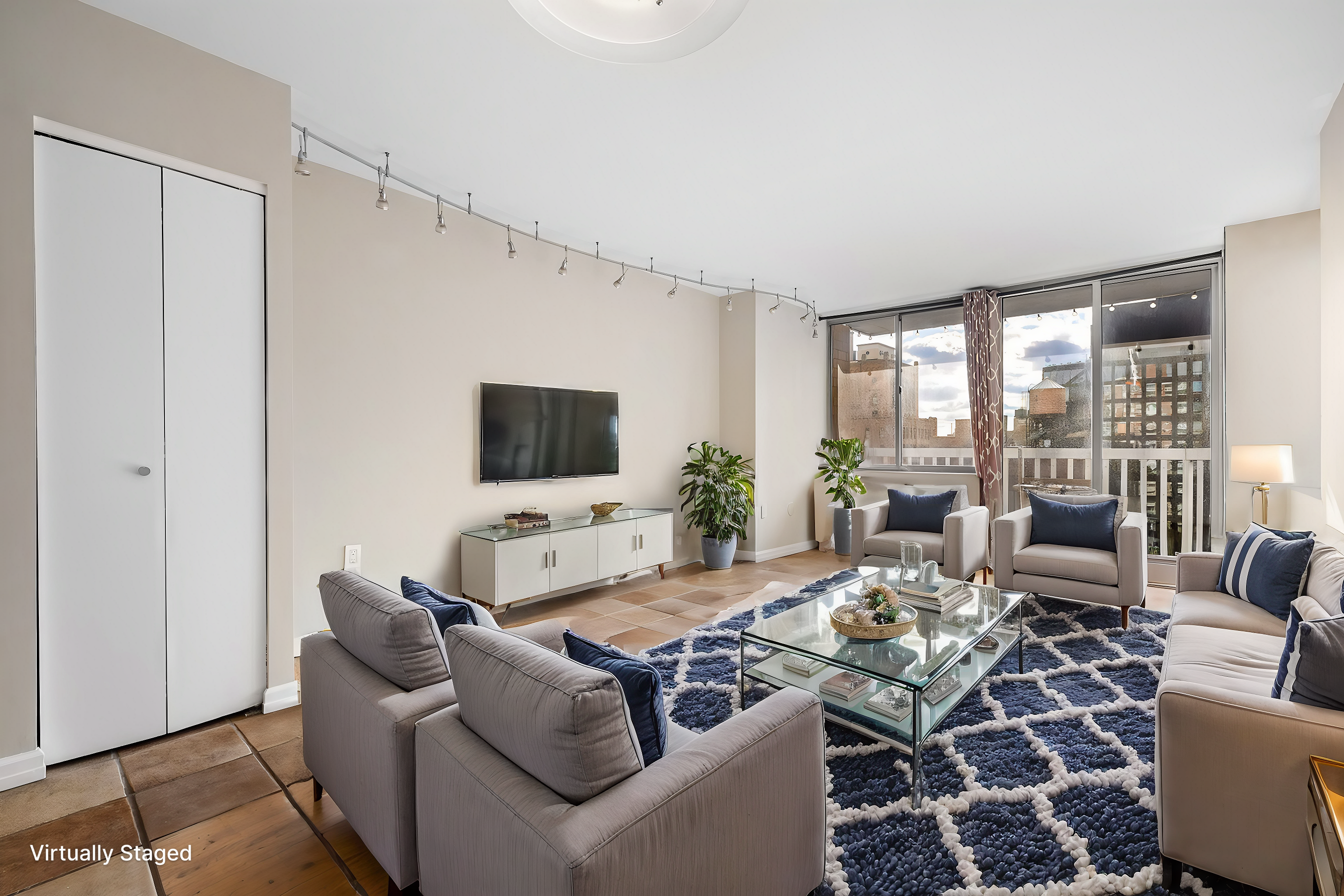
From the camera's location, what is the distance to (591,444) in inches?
188

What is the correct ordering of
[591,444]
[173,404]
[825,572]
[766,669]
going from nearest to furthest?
[173,404], [766,669], [591,444], [825,572]

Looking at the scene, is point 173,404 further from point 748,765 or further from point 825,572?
point 825,572

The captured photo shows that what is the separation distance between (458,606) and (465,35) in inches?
79.6

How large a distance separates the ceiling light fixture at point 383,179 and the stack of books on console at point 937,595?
10.6 ft

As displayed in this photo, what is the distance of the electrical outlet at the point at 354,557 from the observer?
136 inches

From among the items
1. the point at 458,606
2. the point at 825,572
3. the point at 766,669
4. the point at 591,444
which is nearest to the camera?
the point at 458,606

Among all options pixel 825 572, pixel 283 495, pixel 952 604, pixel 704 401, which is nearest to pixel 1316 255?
pixel 952 604

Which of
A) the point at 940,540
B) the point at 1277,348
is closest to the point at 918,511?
the point at 940,540

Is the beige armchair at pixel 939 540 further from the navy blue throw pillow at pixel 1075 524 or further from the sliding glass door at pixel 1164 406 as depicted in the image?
the sliding glass door at pixel 1164 406

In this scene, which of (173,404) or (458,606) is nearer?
(458,606)

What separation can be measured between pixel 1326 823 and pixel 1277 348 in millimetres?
4051

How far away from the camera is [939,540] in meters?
4.43

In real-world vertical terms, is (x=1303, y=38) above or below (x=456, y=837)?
above

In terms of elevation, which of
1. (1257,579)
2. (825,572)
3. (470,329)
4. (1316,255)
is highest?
(1316,255)
